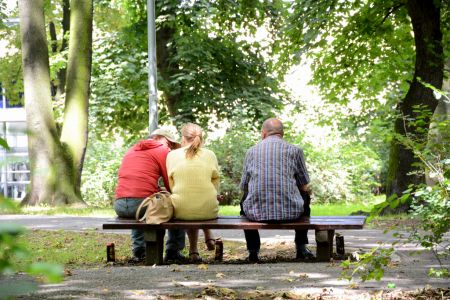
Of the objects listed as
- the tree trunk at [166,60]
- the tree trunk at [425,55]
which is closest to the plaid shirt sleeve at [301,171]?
the tree trunk at [425,55]

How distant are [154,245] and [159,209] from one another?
367mm

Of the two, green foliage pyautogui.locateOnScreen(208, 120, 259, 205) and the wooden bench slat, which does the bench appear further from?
green foliage pyautogui.locateOnScreen(208, 120, 259, 205)

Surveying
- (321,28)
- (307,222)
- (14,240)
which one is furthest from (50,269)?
(321,28)

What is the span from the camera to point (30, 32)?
780 inches

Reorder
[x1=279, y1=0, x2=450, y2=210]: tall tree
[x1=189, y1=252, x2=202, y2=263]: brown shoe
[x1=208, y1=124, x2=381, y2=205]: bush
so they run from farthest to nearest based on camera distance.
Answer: [x1=208, y1=124, x2=381, y2=205]: bush → [x1=279, y1=0, x2=450, y2=210]: tall tree → [x1=189, y1=252, x2=202, y2=263]: brown shoe

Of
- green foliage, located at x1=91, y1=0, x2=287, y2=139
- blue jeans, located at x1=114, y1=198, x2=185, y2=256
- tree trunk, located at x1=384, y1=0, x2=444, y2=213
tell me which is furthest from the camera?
green foliage, located at x1=91, y1=0, x2=287, y2=139

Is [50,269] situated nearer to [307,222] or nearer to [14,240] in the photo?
[14,240]

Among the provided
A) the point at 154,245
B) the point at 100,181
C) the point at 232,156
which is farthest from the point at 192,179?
the point at 100,181

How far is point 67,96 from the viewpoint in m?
20.6

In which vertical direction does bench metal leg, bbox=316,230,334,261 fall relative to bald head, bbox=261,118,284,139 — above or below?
below

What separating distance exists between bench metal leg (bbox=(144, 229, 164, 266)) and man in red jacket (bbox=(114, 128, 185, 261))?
1.92 feet

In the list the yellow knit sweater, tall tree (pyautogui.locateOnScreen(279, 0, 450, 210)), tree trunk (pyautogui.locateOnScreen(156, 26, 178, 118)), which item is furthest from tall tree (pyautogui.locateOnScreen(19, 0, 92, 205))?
the yellow knit sweater

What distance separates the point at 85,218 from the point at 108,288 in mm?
10378

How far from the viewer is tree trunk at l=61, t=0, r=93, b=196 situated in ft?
66.5
